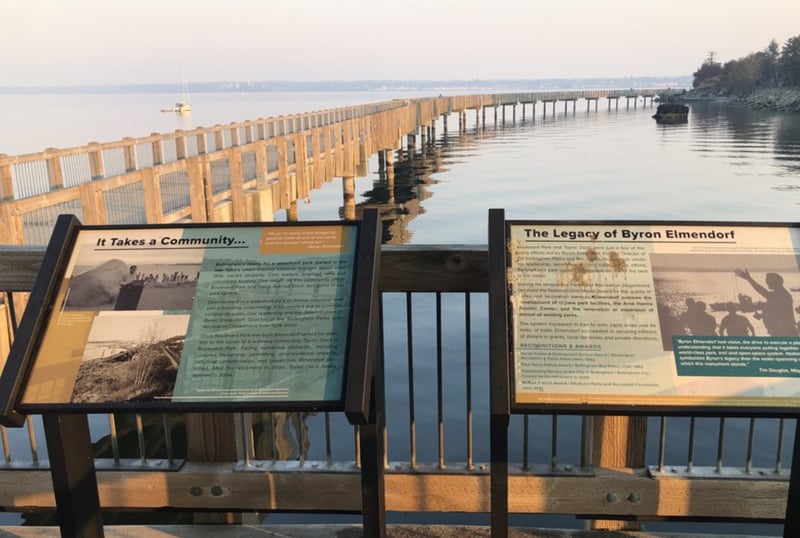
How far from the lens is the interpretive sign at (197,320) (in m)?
2.79

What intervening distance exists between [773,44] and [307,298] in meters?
199

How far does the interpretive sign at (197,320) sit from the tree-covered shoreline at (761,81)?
11172 cm

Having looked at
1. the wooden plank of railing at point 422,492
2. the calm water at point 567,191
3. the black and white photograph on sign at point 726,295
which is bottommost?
the calm water at point 567,191

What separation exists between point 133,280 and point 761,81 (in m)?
167

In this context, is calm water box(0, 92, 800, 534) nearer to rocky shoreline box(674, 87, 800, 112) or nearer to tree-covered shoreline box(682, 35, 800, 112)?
rocky shoreline box(674, 87, 800, 112)

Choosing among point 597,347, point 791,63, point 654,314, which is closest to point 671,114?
point 791,63

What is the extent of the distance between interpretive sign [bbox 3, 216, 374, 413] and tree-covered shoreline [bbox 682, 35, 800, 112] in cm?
11172

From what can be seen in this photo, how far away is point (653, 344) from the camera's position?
2.83 m

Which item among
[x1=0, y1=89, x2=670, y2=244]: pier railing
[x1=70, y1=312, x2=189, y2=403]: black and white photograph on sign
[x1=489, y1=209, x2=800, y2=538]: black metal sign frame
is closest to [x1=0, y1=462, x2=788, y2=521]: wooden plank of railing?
[x1=489, y1=209, x2=800, y2=538]: black metal sign frame

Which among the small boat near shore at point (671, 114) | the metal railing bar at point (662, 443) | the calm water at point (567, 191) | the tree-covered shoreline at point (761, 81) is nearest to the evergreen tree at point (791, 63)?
the tree-covered shoreline at point (761, 81)

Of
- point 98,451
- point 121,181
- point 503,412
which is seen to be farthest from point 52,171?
point 503,412

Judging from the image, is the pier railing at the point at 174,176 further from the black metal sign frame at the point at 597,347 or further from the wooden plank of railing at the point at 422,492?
the black metal sign frame at the point at 597,347

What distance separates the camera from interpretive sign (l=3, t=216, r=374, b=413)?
2.79m

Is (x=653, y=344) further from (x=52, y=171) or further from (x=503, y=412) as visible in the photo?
(x=52, y=171)
